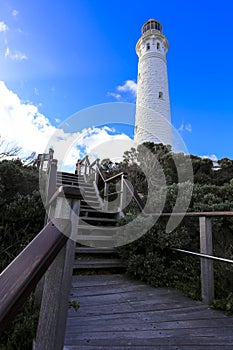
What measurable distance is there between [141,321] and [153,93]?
13.1m

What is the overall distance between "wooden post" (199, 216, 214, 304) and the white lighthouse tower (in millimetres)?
10295

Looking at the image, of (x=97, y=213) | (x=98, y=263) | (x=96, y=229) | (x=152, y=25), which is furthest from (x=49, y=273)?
(x=152, y=25)

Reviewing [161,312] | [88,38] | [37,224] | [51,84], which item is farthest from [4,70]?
[161,312]

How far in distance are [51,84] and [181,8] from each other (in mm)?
8642

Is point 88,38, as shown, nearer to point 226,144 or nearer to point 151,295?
point 226,144

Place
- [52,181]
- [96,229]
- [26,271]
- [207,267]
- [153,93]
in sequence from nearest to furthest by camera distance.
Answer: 1. [26,271]
2. [207,267]
3. [96,229]
4. [52,181]
5. [153,93]

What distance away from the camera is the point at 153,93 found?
42.7ft

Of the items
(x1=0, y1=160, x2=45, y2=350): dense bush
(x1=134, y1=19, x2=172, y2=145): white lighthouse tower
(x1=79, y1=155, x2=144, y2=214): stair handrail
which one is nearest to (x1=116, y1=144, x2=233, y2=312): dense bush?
(x1=79, y1=155, x2=144, y2=214): stair handrail

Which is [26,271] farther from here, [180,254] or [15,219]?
[15,219]

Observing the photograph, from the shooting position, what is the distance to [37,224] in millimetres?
3410

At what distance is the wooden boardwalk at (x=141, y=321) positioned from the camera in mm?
1400

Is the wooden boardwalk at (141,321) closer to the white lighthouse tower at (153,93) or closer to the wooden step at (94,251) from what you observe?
the wooden step at (94,251)

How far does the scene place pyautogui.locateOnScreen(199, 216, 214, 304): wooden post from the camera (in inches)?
82.9

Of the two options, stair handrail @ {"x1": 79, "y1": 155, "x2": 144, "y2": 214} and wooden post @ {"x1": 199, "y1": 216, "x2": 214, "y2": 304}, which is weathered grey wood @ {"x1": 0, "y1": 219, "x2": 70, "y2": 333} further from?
stair handrail @ {"x1": 79, "y1": 155, "x2": 144, "y2": 214}
